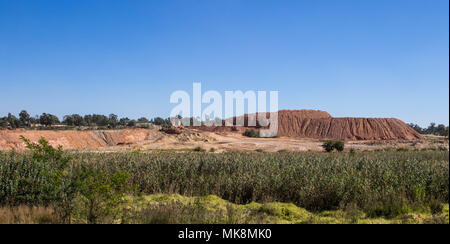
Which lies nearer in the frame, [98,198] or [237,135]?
[98,198]

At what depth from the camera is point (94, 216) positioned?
550cm

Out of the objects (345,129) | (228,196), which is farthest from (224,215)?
(345,129)

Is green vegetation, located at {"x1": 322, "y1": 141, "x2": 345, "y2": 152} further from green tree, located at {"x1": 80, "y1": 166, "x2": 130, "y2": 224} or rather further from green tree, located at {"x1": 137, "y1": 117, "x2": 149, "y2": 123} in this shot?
green tree, located at {"x1": 137, "y1": 117, "x2": 149, "y2": 123}

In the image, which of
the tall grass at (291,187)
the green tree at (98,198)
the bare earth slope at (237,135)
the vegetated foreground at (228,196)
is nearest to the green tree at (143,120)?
the bare earth slope at (237,135)

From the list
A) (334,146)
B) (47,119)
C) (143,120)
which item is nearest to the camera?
(334,146)

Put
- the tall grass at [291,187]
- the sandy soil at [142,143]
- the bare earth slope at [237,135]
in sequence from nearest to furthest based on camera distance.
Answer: the tall grass at [291,187]
the sandy soil at [142,143]
the bare earth slope at [237,135]

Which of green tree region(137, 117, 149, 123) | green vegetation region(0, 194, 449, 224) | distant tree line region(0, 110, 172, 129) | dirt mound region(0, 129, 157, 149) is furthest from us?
green tree region(137, 117, 149, 123)

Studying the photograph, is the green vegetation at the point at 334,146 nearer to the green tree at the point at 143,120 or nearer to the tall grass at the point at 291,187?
the tall grass at the point at 291,187

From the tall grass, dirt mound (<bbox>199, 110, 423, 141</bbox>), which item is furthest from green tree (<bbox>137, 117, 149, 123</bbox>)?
the tall grass

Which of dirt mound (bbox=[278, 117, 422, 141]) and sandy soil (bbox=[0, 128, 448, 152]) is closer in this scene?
sandy soil (bbox=[0, 128, 448, 152])

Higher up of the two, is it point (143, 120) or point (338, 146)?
point (143, 120)

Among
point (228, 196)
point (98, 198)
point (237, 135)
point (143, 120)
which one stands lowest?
point (237, 135)

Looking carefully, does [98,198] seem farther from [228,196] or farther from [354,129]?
[354,129]
